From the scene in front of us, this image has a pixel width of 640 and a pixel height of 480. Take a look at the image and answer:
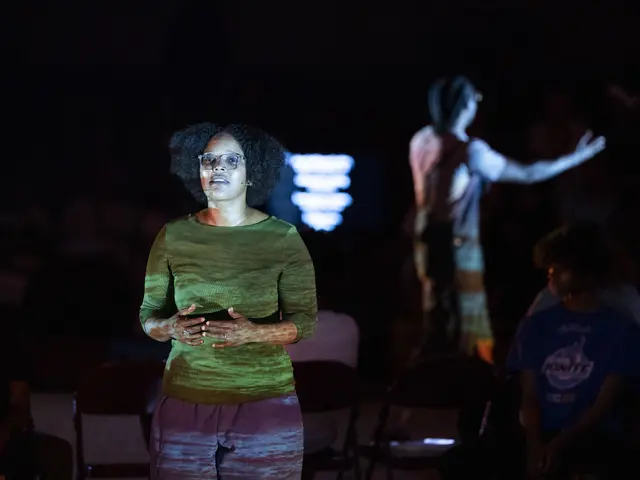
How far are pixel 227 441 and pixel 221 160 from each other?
72 centimetres

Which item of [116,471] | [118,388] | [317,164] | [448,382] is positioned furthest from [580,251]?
[317,164]

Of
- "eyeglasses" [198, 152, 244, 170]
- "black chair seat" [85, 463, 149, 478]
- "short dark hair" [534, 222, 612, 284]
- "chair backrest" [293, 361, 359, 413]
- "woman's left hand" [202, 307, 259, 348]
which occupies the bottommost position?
"black chair seat" [85, 463, 149, 478]

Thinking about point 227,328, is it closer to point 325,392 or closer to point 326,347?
point 325,392

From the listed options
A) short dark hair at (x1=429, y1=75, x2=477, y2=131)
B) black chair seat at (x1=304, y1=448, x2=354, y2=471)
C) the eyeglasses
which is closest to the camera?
the eyeglasses

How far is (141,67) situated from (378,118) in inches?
81.5

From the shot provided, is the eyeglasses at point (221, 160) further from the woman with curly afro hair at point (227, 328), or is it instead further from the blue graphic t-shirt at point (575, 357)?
the blue graphic t-shirt at point (575, 357)

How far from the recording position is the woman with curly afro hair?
2406 mm

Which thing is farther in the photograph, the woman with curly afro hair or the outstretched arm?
the outstretched arm

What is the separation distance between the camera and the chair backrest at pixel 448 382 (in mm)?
3652

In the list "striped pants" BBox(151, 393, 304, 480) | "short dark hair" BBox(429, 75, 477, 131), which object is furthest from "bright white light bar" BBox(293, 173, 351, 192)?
"striped pants" BBox(151, 393, 304, 480)

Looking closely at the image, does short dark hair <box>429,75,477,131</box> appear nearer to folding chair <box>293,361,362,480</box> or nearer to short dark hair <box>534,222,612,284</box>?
short dark hair <box>534,222,612,284</box>

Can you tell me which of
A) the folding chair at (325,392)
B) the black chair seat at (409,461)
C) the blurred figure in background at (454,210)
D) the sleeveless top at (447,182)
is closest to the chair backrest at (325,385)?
the folding chair at (325,392)

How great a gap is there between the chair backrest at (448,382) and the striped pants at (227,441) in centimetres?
129

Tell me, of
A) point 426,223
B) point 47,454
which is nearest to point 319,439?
point 47,454
